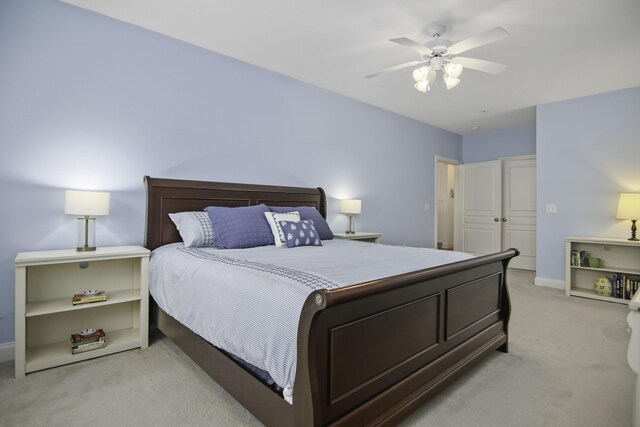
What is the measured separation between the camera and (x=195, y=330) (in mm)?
1854

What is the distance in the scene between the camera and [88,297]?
230 cm

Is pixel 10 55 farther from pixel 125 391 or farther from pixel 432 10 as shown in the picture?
pixel 432 10

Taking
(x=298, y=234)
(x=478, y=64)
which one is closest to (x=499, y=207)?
(x=478, y=64)

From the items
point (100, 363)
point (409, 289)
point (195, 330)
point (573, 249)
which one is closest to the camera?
point (409, 289)

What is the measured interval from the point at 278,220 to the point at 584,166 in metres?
3.99

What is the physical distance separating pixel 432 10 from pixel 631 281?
146 inches

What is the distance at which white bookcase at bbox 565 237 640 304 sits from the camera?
3.84 meters

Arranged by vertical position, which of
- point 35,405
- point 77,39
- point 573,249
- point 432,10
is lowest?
point 35,405

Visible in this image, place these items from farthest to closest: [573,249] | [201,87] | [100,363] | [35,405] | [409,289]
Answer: [573,249], [201,87], [100,363], [35,405], [409,289]

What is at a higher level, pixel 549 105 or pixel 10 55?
pixel 549 105

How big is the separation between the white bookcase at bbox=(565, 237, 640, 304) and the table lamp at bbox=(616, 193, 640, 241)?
0.22 metres

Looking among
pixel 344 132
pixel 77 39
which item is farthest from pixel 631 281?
pixel 77 39

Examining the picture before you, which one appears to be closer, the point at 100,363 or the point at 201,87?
the point at 100,363

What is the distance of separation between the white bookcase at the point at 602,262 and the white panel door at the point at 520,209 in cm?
138
